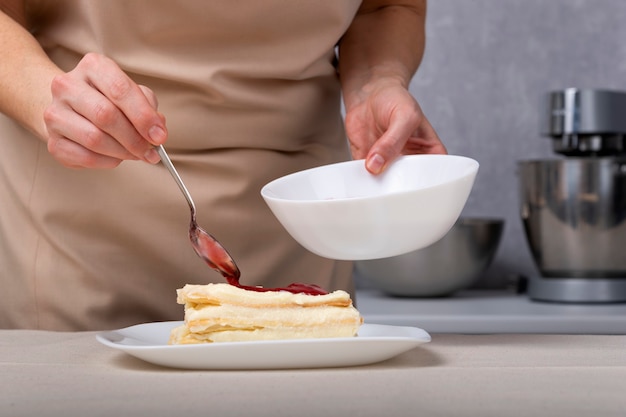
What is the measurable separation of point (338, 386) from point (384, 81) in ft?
1.96

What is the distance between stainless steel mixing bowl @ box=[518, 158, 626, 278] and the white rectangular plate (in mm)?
1375

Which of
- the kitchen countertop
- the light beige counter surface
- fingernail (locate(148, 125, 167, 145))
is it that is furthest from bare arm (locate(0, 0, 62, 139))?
the kitchen countertop

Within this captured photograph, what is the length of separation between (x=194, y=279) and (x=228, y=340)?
1.20 feet

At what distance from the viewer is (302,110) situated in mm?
1141

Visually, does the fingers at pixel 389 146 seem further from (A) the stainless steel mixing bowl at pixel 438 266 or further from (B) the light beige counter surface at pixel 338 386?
(A) the stainless steel mixing bowl at pixel 438 266

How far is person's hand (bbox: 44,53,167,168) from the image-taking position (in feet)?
2.69

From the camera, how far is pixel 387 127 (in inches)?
41.1

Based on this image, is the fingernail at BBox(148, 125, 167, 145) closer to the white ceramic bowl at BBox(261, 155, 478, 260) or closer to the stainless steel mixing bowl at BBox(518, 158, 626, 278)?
the white ceramic bowl at BBox(261, 155, 478, 260)

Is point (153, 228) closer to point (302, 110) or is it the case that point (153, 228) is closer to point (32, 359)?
point (302, 110)

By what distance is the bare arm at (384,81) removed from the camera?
0.98 metres

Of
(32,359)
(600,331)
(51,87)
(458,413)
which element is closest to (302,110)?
(51,87)

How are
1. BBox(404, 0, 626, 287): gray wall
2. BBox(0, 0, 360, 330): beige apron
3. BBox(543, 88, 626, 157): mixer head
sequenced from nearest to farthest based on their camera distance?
1. BBox(0, 0, 360, 330): beige apron
2. BBox(543, 88, 626, 157): mixer head
3. BBox(404, 0, 626, 287): gray wall

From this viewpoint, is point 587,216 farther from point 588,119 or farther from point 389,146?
point 389,146

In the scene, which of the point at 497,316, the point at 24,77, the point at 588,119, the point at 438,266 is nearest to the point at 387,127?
the point at 24,77
